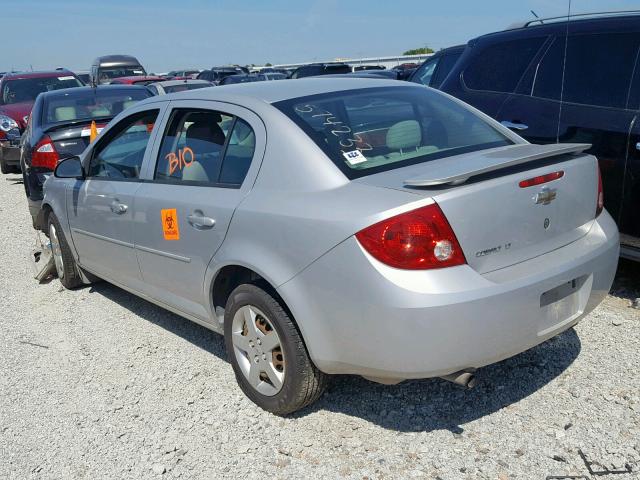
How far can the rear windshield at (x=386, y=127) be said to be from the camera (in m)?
3.31

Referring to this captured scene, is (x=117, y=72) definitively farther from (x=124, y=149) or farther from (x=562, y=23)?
(x=562, y=23)

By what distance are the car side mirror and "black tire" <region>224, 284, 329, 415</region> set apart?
206cm

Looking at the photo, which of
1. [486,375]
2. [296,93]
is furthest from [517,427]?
[296,93]

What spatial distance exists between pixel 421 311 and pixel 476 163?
764 mm

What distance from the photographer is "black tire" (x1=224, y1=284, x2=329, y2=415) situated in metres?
3.21

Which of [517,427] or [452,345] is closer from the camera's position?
[452,345]

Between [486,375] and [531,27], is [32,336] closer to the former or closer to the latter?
[486,375]

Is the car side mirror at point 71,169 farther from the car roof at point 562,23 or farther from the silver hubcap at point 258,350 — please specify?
the car roof at point 562,23

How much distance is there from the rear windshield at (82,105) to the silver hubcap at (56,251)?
285 cm

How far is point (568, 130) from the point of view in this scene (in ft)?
15.5

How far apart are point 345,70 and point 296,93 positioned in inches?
773

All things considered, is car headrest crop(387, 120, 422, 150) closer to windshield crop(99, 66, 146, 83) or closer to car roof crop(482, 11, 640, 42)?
car roof crop(482, 11, 640, 42)

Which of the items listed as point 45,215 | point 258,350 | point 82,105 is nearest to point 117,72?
point 82,105

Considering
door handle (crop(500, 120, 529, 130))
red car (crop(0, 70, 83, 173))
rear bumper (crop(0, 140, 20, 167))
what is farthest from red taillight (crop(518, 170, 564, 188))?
rear bumper (crop(0, 140, 20, 167))
